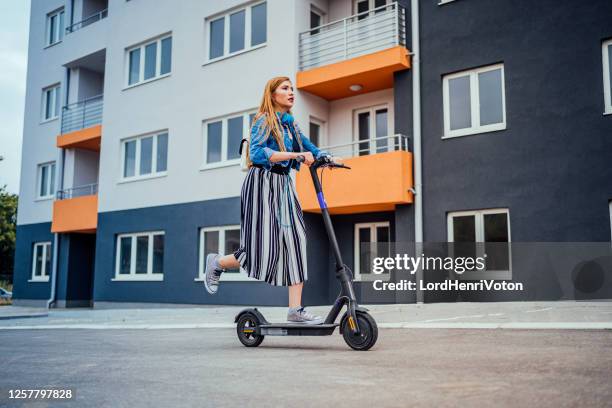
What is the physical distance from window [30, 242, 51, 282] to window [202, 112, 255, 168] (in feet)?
33.7

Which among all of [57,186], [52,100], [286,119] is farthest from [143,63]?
[286,119]

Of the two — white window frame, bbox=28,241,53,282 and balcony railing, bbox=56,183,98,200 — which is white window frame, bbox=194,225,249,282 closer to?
balcony railing, bbox=56,183,98,200

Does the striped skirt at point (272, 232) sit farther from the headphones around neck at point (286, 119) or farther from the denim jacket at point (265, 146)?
the headphones around neck at point (286, 119)

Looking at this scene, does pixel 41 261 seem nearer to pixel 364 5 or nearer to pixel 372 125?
pixel 372 125

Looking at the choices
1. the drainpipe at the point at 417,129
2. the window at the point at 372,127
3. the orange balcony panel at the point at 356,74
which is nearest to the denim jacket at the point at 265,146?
the drainpipe at the point at 417,129

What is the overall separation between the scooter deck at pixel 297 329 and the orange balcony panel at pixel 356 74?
10830 mm

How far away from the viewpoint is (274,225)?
5281 mm

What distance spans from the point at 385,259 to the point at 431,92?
177 inches

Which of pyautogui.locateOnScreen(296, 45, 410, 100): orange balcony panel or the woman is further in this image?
pyautogui.locateOnScreen(296, 45, 410, 100): orange balcony panel

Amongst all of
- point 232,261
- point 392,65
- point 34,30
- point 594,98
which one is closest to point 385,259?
point 392,65

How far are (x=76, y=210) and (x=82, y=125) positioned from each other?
3366 mm

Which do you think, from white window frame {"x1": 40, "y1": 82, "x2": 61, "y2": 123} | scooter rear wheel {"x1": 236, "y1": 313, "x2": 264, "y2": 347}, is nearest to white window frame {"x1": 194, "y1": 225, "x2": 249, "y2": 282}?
white window frame {"x1": 40, "y1": 82, "x2": 61, "y2": 123}

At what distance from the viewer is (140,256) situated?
2122cm

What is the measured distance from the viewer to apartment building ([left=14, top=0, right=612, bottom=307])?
507 inches
